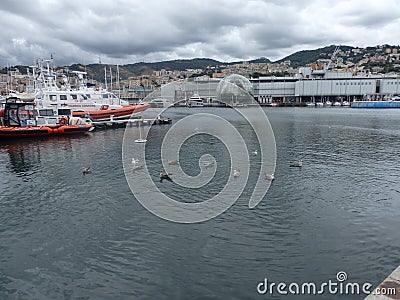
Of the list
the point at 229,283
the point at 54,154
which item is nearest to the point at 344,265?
the point at 229,283

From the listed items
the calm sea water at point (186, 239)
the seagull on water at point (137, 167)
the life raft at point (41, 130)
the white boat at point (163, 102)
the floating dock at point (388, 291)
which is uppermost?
the white boat at point (163, 102)

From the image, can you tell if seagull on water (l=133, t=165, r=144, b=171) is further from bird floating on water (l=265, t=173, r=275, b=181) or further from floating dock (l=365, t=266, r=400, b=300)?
floating dock (l=365, t=266, r=400, b=300)

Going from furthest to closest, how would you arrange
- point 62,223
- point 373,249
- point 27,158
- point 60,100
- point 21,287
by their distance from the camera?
point 60,100, point 27,158, point 62,223, point 373,249, point 21,287

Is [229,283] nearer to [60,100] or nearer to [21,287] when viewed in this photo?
[21,287]

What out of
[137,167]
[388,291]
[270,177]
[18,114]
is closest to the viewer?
[388,291]

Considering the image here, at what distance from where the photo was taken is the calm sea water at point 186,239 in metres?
6.64

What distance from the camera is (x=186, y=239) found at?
853cm

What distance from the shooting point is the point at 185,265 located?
723 cm

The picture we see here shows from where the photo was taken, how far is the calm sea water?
664cm

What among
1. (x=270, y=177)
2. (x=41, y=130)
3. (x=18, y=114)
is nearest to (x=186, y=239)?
(x=270, y=177)

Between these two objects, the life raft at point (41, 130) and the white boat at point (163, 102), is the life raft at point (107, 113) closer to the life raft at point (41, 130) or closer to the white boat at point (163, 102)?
Answer: the white boat at point (163, 102)

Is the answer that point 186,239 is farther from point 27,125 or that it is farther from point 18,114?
point 18,114

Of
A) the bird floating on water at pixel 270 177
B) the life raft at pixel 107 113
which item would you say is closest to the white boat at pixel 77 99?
the life raft at pixel 107 113

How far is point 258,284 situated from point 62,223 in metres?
6.57
